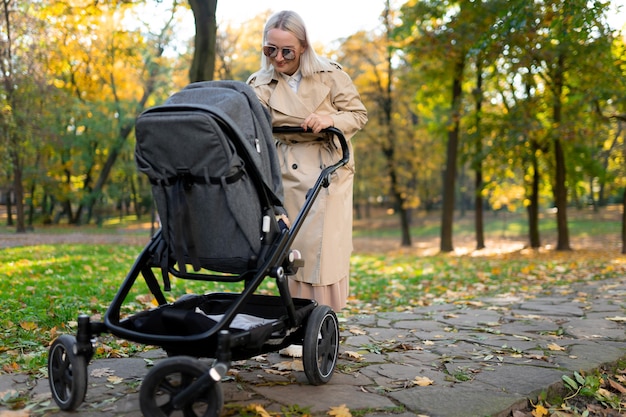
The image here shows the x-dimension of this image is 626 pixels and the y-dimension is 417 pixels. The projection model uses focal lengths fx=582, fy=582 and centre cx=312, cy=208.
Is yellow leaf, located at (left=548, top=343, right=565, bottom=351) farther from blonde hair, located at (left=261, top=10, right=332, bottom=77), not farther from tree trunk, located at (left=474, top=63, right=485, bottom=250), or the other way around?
tree trunk, located at (left=474, top=63, right=485, bottom=250)

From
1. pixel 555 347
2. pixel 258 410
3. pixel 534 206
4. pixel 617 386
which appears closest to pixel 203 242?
pixel 258 410

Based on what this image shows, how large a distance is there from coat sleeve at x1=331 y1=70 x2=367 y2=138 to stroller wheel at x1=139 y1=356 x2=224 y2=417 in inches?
67.9

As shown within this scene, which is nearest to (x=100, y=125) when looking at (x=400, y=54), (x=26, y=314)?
(x=400, y=54)

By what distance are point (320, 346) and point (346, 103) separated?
4.75ft

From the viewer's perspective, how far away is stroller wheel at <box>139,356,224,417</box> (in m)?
2.28

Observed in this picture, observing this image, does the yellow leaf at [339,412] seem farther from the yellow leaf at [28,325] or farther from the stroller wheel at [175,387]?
the yellow leaf at [28,325]

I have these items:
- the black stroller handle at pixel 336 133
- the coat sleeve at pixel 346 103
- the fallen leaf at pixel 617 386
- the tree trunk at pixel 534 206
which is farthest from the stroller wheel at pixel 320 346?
the tree trunk at pixel 534 206

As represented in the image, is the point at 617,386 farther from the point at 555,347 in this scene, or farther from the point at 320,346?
the point at 320,346

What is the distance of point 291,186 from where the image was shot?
11.4ft

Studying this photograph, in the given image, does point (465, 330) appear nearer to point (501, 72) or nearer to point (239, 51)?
point (501, 72)

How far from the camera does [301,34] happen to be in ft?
10.8

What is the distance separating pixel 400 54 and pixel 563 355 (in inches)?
722

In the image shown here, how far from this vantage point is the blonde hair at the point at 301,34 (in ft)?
10.7

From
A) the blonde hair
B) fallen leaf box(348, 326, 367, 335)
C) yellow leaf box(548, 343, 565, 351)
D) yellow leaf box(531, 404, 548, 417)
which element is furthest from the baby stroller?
yellow leaf box(548, 343, 565, 351)
